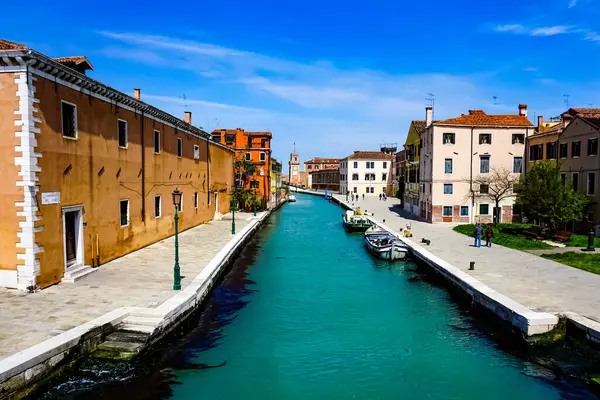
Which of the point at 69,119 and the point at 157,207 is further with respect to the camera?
the point at 157,207

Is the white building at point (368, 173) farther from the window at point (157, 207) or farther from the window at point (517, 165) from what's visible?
the window at point (157, 207)

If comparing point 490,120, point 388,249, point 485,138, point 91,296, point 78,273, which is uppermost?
point 490,120

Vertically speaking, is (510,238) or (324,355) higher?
(510,238)

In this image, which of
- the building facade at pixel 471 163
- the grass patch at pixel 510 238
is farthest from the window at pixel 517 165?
the grass patch at pixel 510 238

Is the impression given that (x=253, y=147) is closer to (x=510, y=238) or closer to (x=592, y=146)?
(x=510, y=238)

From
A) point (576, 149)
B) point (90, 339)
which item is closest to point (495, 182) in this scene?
point (576, 149)

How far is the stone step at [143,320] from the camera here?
35.2 feet

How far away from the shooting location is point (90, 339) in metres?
9.67

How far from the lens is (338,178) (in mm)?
99750

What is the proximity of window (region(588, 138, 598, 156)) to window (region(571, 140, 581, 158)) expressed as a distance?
1137 mm

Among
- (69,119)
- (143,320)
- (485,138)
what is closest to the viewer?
(143,320)

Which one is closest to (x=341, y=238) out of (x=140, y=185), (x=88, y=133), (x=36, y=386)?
(x=140, y=185)

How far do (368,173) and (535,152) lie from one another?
167 ft

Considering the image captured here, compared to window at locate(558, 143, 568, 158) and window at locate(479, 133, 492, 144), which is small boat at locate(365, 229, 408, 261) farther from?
window at locate(479, 133, 492, 144)
